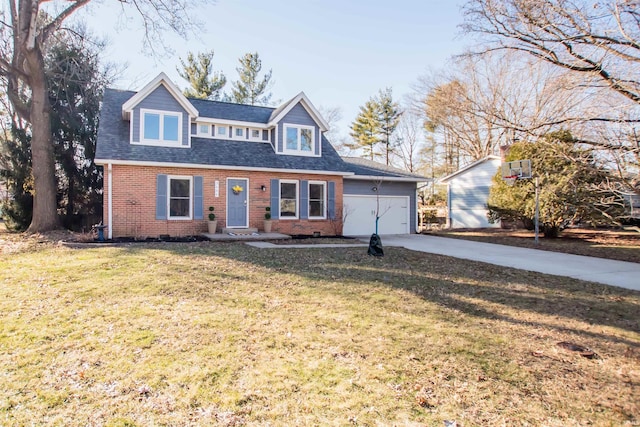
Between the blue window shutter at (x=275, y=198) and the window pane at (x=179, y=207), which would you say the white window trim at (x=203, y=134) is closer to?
the window pane at (x=179, y=207)

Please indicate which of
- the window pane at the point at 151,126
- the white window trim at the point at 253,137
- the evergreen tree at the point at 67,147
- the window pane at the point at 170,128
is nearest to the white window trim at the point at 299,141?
the white window trim at the point at 253,137

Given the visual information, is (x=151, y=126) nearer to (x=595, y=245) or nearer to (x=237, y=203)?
(x=237, y=203)

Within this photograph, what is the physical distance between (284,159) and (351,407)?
534 inches

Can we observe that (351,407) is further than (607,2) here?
No

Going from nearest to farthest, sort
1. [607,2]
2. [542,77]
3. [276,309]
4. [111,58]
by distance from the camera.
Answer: [276,309]
[607,2]
[542,77]
[111,58]

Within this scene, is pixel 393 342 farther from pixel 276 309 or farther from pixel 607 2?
pixel 607 2

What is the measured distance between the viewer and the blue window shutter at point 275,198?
1498 cm

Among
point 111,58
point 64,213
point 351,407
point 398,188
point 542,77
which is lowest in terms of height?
point 351,407

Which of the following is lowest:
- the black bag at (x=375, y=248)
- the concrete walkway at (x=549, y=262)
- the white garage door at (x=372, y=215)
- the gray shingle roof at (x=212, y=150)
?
the concrete walkway at (x=549, y=262)

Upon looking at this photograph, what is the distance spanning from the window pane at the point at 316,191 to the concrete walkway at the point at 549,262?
4.54 m

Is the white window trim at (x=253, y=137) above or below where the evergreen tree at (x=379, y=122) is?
below

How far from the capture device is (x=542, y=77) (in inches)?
400

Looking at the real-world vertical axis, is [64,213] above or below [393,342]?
above

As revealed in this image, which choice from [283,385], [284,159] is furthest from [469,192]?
[283,385]
